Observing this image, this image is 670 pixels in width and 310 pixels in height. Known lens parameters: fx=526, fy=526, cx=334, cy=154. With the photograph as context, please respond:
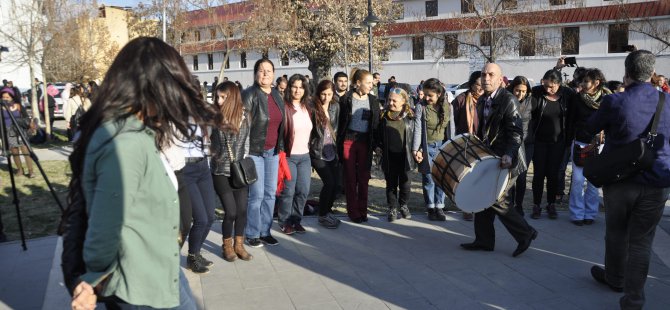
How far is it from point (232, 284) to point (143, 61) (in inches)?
113

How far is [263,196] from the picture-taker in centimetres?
548

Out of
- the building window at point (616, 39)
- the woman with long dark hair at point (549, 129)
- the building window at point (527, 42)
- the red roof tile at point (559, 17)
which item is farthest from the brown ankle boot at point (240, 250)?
the building window at point (616, 39)

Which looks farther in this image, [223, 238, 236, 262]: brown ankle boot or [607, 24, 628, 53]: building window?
[607, 24, 628, 53]: building window

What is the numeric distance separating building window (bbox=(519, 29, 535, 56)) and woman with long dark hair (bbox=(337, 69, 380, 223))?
20267 millimetres

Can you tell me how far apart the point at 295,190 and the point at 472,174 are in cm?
219

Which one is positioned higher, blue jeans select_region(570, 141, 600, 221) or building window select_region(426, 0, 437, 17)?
building window select_region(426, 0, 437, 17)

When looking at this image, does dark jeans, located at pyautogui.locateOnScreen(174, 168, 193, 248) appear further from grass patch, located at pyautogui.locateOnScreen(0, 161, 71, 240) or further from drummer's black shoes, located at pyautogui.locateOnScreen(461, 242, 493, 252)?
drummer's black shoes, located at pyautogui.locateOnScreen(461, 242, 493, 252)

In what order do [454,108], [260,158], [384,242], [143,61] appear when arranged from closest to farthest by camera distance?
[143,61]
[260,158]
[384,242]
[454,108]

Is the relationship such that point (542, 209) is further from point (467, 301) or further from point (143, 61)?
point (143, 61)

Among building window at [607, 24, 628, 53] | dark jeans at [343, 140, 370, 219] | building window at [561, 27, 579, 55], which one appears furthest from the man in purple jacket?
building window at [561, 27, 579, 55]

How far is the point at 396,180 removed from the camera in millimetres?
6684

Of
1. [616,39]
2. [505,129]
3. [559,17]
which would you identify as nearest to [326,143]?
[505,129]

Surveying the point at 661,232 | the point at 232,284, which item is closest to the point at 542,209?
the point at 661,232

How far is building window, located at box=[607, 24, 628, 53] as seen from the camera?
2997 cm
